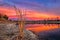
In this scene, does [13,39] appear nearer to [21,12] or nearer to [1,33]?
[1,33]

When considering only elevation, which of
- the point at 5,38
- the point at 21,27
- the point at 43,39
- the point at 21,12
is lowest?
the point at 43,39

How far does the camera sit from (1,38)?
7730 mm

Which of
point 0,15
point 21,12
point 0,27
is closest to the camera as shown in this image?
point 21,12

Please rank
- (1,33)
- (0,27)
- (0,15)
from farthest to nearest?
(0,15)
(0,27)
(1,33)

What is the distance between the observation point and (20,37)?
6590 millimetres

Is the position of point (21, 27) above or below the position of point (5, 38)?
above

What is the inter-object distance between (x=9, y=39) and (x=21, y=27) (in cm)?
167

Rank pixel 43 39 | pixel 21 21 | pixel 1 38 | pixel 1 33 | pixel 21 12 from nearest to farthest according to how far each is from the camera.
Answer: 1. pixel 21 12
2. pixel 21 21
3. pixel 1 38
4. pixel 1 33
5. pixel 43 39

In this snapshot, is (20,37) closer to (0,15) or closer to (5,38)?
(5,38)

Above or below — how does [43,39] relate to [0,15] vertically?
below

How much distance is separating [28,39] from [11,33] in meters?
0.84

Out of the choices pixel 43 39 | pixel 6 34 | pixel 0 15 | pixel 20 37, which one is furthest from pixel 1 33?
pixel 0 15

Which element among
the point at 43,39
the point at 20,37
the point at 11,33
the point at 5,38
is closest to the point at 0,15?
the point at 43,39

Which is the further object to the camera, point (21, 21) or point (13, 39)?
point (13, 39)
